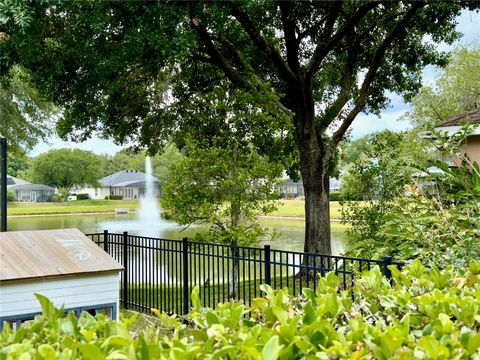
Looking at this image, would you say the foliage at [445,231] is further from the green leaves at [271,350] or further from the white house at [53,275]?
the white house at [53,275]

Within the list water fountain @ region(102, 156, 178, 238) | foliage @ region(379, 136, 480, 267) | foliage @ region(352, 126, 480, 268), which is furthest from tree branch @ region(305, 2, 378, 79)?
water fountain @ region(102, 156, 178, 238)

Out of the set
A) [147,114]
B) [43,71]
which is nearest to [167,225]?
[147,114]

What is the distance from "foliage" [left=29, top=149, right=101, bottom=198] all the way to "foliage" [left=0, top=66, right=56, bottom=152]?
26612 mm

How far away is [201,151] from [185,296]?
9.80 feet

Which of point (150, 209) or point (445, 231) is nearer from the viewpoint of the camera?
point (445, 231)

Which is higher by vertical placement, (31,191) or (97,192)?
(31,191)

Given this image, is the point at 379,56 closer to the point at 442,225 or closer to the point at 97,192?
the point at 442,225

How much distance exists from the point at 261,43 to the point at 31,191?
48.4 metres

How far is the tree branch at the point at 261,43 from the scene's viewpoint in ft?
32.3

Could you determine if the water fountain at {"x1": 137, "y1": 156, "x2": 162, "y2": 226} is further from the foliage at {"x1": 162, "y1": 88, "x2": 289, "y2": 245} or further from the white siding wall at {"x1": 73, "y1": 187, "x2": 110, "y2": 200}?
the foliage at {"x1": 162, "y1": 88, "x2": 289, "y2": 245}

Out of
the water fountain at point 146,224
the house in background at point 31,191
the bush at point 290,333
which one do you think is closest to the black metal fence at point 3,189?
the bush at point 290,333

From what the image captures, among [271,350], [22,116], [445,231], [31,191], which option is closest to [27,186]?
[31,191]

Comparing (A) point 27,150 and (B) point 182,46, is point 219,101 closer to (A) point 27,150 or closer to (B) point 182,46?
(B) point 182,46

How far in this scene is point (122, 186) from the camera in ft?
169
